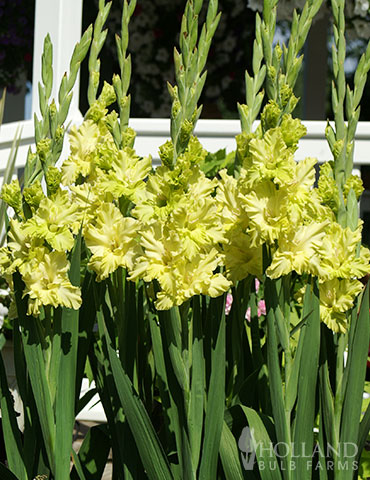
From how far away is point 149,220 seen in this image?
1.09 m

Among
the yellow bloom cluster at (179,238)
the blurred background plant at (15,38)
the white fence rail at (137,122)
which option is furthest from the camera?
the blurred background plant at (15,38)

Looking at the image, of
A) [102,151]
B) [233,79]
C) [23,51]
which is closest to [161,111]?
[233,79]

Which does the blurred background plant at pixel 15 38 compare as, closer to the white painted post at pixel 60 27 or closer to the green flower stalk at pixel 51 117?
the white painted post at pixel 60 27

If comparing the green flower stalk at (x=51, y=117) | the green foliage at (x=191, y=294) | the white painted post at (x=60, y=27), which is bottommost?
the green foliage at (x=191, y=294)

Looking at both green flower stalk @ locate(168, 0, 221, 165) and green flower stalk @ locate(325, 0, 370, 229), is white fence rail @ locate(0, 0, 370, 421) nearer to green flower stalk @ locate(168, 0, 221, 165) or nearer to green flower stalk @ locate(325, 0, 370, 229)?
green flower stalk @ locate(325, 0, 370, 229)

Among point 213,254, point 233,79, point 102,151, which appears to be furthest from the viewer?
point 233,79

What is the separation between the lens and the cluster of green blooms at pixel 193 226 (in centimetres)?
105

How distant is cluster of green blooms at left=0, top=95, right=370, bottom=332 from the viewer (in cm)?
105

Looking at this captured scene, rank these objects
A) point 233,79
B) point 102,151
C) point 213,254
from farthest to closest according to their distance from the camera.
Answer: point 233,79 → point 102,151 → point 213,254

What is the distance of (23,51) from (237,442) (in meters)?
4.84

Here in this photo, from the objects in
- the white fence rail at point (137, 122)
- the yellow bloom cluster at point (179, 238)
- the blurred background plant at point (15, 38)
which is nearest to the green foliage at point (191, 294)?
the yellow bloom cluster at point (179, 238)

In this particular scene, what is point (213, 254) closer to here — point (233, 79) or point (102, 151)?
point (102, 151)

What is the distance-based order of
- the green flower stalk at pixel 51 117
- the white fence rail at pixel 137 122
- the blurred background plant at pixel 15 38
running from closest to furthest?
the green flower stalk at pixel 51 117 < the white fence rail at pixel 137 122 < the blurred background plant at pixel 15 38

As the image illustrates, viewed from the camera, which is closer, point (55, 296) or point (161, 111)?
point (55, 296)
